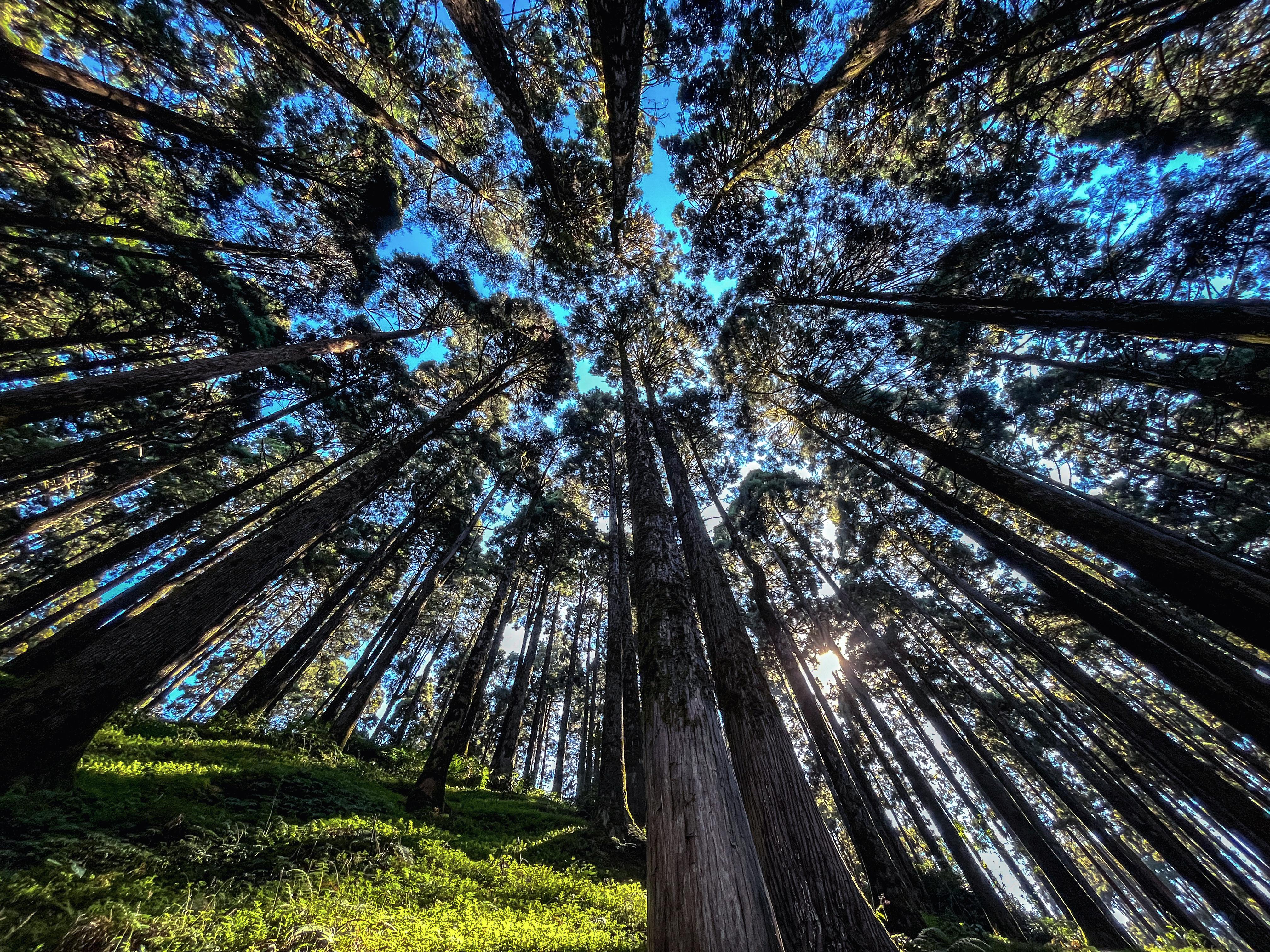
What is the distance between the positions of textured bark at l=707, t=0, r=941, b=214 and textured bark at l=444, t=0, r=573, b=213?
14.1 feet

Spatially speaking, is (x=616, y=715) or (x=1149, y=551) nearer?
(x=1149, y=551)

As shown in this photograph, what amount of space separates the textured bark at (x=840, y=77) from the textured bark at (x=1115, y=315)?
400 centimetres

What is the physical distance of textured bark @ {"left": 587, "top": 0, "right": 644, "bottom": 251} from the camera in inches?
194

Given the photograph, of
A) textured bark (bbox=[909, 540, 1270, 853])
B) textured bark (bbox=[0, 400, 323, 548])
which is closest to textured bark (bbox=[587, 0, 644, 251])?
textured bark (bbox=[0, 400, 323, 548])

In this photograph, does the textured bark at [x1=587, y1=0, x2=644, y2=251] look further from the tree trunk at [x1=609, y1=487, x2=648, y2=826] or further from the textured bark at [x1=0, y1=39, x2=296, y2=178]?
the tree trunk at [x1=609, y1=487, x2=648, y2=826]

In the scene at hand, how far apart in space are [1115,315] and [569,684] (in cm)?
2213

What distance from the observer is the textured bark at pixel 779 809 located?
8.73ft

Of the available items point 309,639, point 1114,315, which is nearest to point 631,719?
point 1114,315

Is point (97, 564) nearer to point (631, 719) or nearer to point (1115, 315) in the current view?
point (631, 719)

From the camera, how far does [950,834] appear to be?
430 inches

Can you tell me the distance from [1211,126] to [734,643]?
11.9m

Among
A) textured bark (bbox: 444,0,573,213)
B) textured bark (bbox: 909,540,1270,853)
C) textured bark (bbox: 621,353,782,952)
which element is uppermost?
textured bark (bbox: 444,0,573,213)

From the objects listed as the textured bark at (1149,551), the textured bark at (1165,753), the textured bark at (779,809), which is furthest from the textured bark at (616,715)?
the textured bark at (1165,753)

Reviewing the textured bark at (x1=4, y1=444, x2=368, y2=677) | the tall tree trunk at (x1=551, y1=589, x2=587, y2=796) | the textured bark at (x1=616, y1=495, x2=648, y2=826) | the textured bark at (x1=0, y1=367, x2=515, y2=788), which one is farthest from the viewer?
the tall tree trunk at (x1=551, y1=589, x2=587, y2=796)
